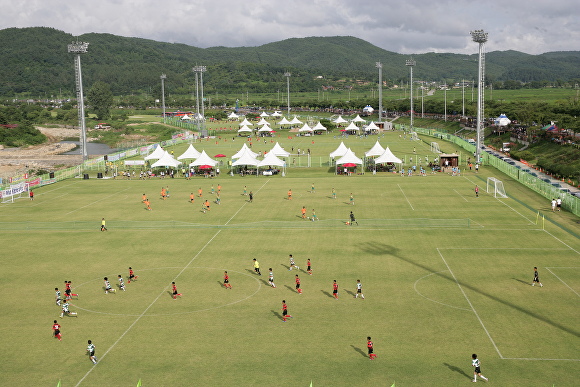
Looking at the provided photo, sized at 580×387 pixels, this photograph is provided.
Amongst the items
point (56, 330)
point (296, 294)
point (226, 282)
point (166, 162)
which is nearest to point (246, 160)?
point (166, 162)

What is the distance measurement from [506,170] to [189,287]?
189 ft

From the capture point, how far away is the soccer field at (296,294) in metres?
25.1

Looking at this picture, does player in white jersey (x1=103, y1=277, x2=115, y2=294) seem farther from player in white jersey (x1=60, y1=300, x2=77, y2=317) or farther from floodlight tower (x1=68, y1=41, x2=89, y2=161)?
floodlight tower (x1=68, y1=41, x2=89, y2=161)

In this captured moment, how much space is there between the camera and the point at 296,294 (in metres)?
34.3

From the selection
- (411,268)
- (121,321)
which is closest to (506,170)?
(411,268)

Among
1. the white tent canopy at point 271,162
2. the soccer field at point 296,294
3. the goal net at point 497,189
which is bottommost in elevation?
the soccer field at point 296,294

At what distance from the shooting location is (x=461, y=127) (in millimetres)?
147000

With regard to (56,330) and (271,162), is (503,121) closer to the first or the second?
(271,162)

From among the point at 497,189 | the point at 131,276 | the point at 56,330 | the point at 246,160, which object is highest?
the point at 246,160

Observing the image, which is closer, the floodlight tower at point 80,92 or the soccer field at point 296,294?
the soccer field at point 296,294

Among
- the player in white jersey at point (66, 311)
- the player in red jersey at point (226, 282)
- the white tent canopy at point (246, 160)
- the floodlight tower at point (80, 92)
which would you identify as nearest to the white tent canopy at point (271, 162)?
the white tent canopy at point (246, 160)

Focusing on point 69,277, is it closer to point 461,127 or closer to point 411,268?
point 411,268

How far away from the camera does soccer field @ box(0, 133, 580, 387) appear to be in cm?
Answer: 2506

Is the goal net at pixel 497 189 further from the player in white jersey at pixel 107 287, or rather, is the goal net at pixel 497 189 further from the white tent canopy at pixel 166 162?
the white tent canopy at pixel 166 162
